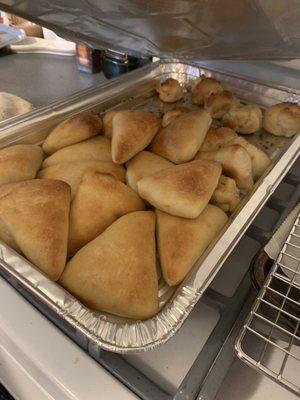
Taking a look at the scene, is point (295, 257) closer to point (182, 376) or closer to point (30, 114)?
point (182, 376)

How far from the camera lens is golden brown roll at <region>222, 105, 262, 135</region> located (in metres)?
0.87

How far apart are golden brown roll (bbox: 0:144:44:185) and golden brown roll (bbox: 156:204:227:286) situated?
0.93 feet

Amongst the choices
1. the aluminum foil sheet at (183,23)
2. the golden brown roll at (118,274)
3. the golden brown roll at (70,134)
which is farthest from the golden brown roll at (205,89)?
the golden brown roll at (118,274)

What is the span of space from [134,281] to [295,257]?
0.27 meters

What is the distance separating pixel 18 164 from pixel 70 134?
15 cm

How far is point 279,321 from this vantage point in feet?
1.54

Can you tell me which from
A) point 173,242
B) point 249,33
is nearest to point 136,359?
point 173,242

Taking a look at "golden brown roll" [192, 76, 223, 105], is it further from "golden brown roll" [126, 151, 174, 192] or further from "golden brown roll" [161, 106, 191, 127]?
"golden brown roll" [126, 151, 174, 192]

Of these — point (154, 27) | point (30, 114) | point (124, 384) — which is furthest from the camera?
Answer: point (30, 114)

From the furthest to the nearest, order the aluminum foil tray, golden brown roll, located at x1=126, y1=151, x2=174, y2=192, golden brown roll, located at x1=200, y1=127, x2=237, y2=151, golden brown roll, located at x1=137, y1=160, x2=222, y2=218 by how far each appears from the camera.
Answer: golden brown roll, located at x1=200, y1=127, x2=237, y2=151
golden brown roll, located at x1=126, y1=151, x2=174, y2=192
golden brown roll, located at x1=137, y1=160, x2=222, y2=218
the aluminum foil tray

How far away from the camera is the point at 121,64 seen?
4.21ft

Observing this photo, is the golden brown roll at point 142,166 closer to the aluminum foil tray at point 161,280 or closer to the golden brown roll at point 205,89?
the aluminum foil tray at point 161,280

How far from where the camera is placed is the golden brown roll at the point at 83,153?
2.36 ft

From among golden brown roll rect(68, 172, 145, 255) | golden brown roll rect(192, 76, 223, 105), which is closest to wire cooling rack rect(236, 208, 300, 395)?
golden brown roll rect(68, 172, 145, 255)
